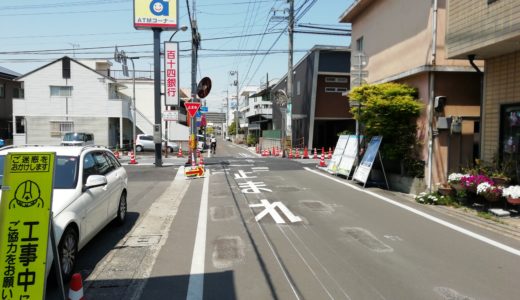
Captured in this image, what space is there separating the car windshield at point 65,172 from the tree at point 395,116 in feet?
30.1

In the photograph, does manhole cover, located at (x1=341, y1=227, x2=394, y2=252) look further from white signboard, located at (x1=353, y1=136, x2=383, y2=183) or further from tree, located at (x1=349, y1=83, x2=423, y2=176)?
white signboard, located at (x1=353, y1=136, x2=383, y2=183)

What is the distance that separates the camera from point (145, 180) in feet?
52.4

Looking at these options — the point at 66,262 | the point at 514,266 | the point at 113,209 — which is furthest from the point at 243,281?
the point at 514,266

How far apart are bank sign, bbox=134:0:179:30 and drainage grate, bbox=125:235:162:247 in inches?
637

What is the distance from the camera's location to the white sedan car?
5074mm

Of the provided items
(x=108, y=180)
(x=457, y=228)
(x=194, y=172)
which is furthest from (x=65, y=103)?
(x=457, y=228)

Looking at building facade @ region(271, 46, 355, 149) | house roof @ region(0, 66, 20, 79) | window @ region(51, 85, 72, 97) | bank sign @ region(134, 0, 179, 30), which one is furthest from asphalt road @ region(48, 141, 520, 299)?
house roof @ region(0, 66, 20, 79)

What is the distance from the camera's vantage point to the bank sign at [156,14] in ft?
69.5

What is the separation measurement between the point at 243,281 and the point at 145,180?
11579 millimetres

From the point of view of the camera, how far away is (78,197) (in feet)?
18.5

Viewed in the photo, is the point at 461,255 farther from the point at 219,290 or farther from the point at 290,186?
the point at 290,186

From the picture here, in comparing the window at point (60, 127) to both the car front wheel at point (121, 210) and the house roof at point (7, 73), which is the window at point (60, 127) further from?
the car front wheel at point (121, 210)

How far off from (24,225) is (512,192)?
8.66m

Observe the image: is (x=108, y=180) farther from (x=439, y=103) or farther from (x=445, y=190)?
(x=439, y=103)
